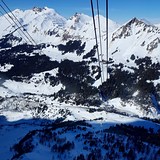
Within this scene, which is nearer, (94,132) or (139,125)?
(94,132)

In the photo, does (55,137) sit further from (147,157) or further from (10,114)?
(10,114)

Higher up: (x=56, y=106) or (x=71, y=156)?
(x=56, y=106)

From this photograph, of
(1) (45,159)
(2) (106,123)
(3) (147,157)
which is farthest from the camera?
(2) (106,123)

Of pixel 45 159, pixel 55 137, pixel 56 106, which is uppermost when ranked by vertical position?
pixel 56 106

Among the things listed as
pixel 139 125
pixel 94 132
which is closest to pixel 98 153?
pixel 94 132

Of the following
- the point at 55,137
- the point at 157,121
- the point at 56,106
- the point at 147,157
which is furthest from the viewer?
the point at 56,106

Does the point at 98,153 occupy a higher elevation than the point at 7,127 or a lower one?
lower

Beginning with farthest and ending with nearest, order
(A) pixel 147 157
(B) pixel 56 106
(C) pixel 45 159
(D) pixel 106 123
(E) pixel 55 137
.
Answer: (B) pixel 56 106
(D) pixel 106 123
(E) pixel 55 137
(A) pixel 147 157
(C) pixel 45 159

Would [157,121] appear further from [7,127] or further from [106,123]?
[7,127]

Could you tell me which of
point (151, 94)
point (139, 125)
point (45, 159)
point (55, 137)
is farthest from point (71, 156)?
point (151, 94)
